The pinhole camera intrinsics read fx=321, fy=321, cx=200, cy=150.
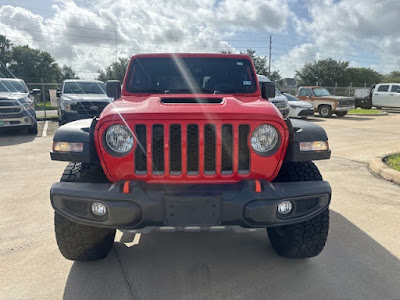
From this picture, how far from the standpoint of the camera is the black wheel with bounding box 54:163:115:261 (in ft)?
8.01

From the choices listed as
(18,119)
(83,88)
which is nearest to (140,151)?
(18,119)

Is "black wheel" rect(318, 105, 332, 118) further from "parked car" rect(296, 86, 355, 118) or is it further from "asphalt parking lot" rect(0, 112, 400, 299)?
"asphalt parking lot" rect(0, 112, 400, 299)

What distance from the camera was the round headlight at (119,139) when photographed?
7.31 feet

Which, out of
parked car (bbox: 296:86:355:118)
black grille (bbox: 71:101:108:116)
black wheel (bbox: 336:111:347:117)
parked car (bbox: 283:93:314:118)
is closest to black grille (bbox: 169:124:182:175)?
black grille (bbox: 71:101:108:116)

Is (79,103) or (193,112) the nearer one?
(193,112)

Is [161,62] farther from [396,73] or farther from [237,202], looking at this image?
[396,73]

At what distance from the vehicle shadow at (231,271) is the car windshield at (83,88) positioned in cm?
855

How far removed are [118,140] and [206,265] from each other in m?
1.27

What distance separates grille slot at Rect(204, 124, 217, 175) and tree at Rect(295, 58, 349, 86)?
169ft

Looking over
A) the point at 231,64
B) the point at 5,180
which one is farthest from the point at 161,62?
the point at 5,180

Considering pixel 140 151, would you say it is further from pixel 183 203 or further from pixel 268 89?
pixel 268 89

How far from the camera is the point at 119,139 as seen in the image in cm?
226

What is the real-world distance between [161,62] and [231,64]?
2.56ft

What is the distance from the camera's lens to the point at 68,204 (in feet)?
7.44
